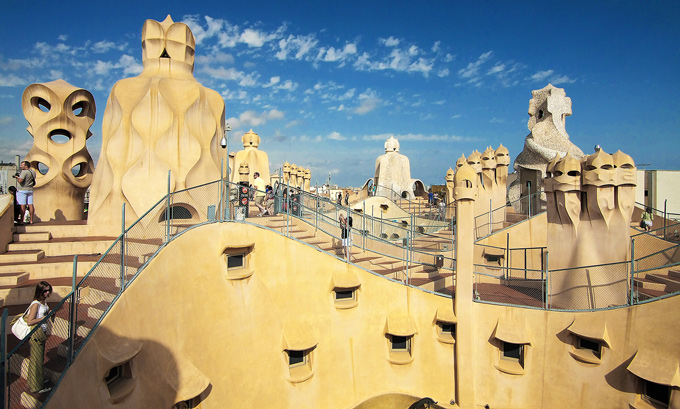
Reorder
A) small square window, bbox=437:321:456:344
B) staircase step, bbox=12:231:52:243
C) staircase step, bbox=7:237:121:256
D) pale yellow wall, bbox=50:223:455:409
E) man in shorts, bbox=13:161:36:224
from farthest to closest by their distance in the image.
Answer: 1. man in shorts, bbox=13:161:36:224
2. small square window, bbox=437:321:456:344
3. staircase step, bbox=12:231:52:243
4. staircase step, bbox=7:237:121:256
5. pale yellow wall, bbox=50:223:455:409

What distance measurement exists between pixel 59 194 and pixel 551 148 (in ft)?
71.0

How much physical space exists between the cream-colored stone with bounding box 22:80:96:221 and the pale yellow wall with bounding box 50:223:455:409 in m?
8.21

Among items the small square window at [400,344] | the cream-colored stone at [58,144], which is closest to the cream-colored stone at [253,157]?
the cream-colored stone at [58,144]

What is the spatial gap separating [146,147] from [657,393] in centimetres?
1425

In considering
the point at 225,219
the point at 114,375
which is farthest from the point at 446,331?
the point at 114,375

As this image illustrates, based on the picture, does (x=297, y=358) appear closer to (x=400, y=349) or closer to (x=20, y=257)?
(x=400, y=349)

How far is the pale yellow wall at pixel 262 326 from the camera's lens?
254 inches

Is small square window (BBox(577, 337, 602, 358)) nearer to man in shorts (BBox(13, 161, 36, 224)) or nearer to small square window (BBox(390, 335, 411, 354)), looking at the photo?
small square window (BBox(390, 335, 411, 354))

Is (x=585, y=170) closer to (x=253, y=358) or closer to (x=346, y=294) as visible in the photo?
(x=346, y=294)

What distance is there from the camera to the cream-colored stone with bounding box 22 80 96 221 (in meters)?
12.0

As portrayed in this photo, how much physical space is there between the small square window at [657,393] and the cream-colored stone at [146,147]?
38.7ft

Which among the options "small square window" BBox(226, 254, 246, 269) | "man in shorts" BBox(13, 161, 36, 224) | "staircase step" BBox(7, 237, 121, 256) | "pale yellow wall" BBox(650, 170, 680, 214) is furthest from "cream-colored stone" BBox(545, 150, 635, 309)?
"pale yellow wall" BBox(650, 170, 680, 214)

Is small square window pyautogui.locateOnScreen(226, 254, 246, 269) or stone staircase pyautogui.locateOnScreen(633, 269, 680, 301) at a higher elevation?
small square window pyautogui.locateOnScreen(226, 254, 246, 269)

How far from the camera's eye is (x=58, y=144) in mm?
12453
